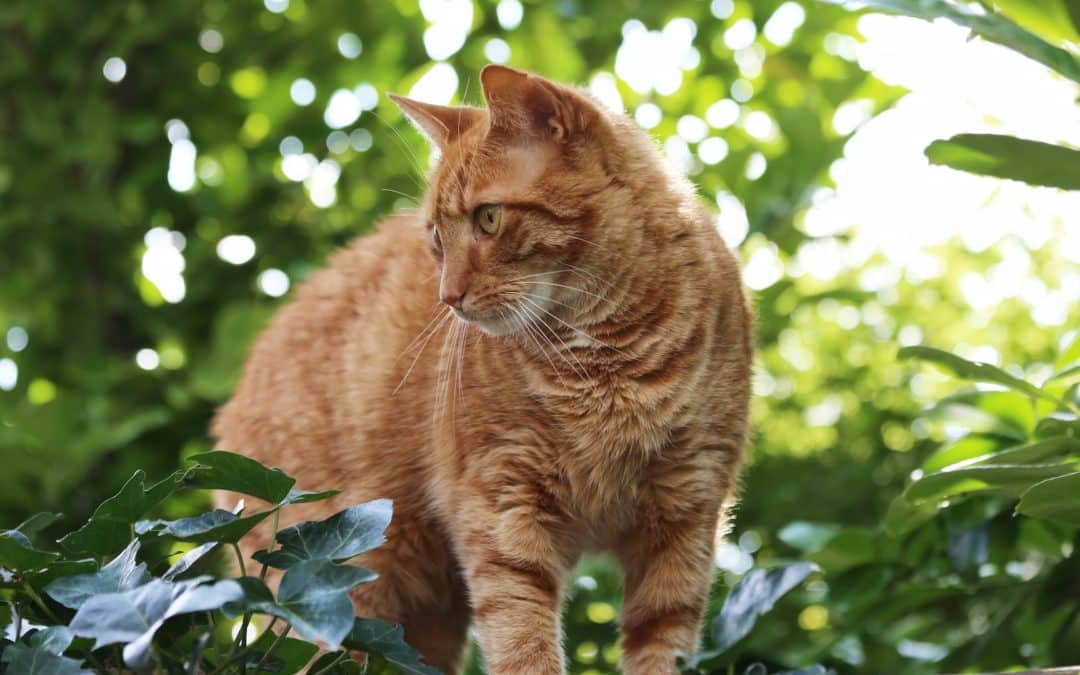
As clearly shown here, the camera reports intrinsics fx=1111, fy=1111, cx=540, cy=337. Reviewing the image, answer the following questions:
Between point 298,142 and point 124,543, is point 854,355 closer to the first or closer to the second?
point 298,142

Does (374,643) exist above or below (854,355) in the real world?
above

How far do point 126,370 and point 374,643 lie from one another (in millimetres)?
1602

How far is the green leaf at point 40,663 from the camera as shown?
35.3 inches

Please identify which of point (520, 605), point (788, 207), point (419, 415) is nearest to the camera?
point (520, 605)

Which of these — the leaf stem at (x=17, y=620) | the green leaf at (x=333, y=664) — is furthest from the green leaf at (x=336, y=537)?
the leaf stem at (x=17, y=620)

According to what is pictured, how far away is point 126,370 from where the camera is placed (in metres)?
2.38

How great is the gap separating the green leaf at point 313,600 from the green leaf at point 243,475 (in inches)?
4.7

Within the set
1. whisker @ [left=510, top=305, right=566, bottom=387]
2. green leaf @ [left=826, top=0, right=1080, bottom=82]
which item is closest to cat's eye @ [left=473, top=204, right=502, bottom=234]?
whisker @ [left=510, top=305, right=566, bottom=387]

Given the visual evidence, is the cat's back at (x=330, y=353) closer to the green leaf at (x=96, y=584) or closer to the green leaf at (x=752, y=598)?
the green leaf at (x=752, y=598)

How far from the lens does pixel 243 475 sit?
1.05 m

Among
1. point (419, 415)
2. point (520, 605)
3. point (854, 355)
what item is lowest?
point (854, 355)

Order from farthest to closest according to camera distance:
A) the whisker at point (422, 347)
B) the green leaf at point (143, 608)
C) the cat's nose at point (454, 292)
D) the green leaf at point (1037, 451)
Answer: the whisker at point (422, 347)
the cat's nose at point (454, 292)
the green leaf at point (1037, 451)
the green leaf at point (143, 608)

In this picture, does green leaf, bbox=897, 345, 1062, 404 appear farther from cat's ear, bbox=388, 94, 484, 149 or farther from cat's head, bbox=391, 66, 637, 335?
cat's ear, bbox=388, 94, 484, 149

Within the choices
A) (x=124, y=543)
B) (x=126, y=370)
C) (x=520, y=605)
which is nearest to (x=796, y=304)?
(x=520, y=605)
